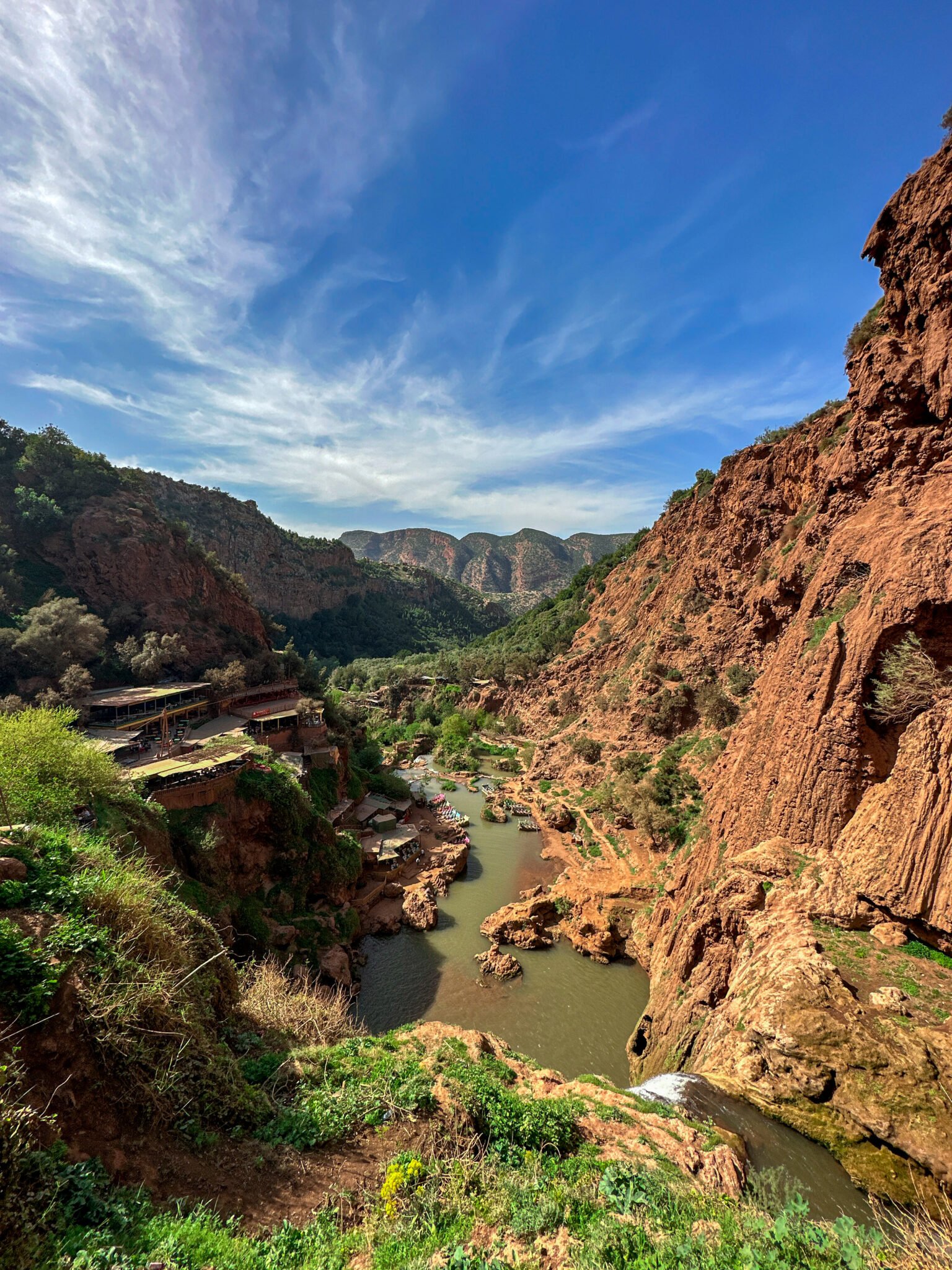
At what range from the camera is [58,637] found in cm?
2114

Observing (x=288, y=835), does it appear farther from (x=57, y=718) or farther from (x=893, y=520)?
(x=893, y=520)

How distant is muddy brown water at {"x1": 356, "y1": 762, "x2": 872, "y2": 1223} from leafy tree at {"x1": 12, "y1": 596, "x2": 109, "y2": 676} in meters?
18.5

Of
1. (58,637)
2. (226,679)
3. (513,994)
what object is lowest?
(513,994)

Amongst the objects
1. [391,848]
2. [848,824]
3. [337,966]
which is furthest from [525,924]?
[848,824]

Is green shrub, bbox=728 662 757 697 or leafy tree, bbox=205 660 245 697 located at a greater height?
green shrub, bbox=728 662 757 697

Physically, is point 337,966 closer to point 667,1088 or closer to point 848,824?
point 667,1088

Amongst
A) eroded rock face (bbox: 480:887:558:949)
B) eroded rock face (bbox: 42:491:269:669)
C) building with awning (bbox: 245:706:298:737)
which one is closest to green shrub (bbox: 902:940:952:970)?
eroded rock face (bbox: 480:887:558:949)

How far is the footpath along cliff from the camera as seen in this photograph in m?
8.65

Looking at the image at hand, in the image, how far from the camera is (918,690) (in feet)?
36.1

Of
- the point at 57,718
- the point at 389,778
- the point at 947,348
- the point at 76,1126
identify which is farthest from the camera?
the point at 389,778

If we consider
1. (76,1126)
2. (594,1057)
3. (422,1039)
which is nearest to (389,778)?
(594,1057)

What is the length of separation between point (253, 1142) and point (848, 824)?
529 inches

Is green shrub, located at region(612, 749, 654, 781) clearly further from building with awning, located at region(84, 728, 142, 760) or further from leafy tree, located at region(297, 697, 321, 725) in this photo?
building with awning, located at region(84, 728, 142, 760)

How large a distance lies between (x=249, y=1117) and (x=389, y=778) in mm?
24487
